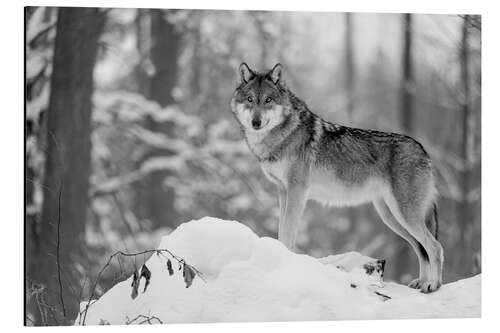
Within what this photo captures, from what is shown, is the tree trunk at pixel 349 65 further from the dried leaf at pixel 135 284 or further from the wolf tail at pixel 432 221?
the dried leaf at pixel 135 284

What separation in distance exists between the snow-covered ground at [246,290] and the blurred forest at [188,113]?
0.45 m

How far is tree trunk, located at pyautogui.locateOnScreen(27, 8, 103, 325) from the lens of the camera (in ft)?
21.4

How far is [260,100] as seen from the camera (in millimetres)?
5645

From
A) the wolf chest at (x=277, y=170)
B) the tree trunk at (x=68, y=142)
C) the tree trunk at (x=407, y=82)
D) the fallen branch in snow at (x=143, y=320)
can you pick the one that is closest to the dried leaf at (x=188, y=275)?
the fallen branch in snow at (x=143, y=320)

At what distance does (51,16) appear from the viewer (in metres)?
6.21

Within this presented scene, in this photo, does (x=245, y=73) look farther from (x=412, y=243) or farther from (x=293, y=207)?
(x=412, y=243)

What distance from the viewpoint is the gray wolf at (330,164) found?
18.4 ft

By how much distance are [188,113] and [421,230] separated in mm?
4143

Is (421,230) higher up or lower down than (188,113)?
lower down

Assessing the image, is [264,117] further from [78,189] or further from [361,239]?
[361,239]

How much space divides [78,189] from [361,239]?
6106mm

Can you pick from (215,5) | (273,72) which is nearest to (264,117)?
(273,72)

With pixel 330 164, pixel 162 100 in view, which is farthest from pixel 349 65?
pixel 330 164
